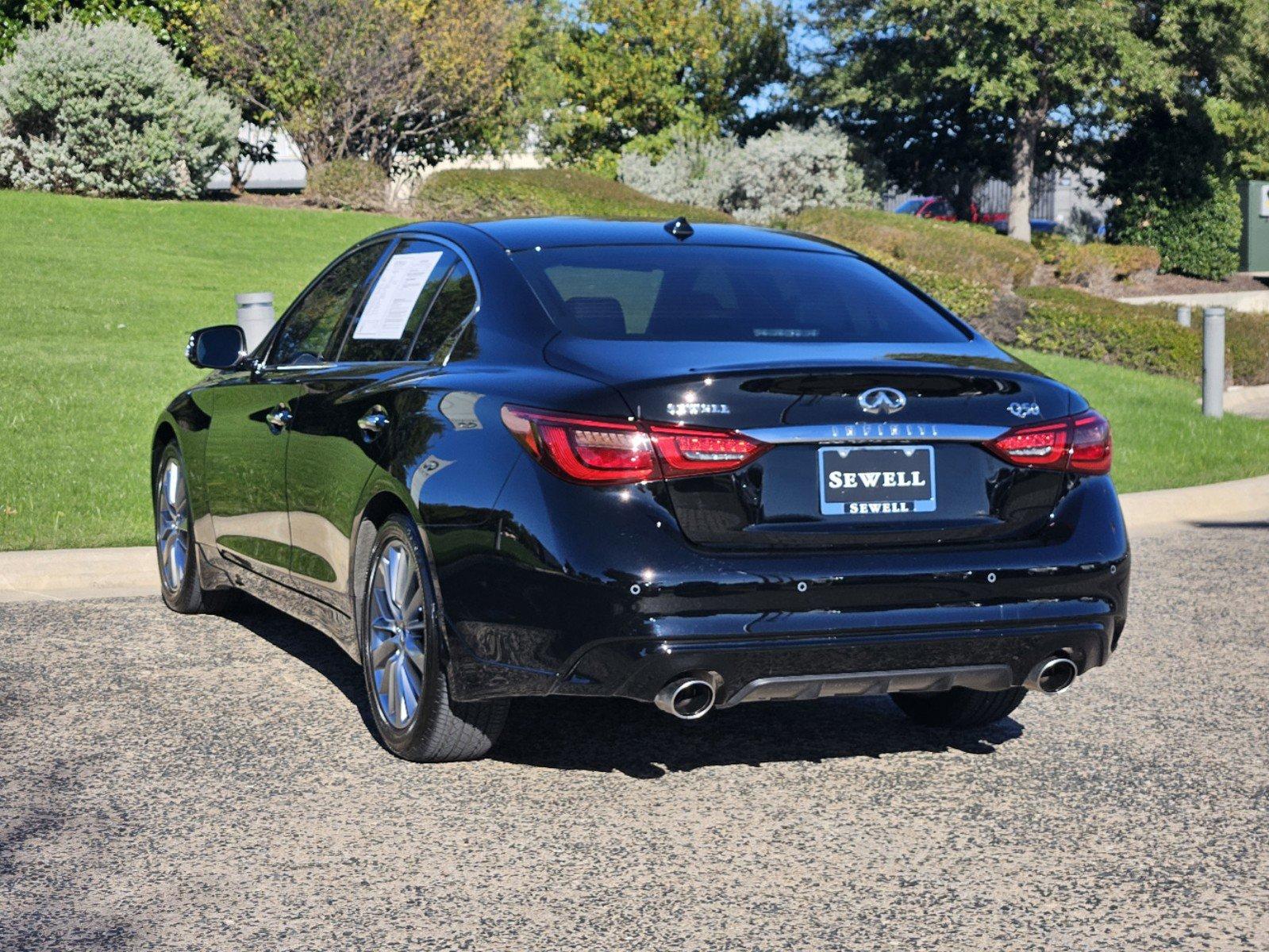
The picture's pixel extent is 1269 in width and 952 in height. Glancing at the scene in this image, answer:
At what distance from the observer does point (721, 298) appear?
523 cm

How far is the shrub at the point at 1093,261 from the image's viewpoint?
111 ft

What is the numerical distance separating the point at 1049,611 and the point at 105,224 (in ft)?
67.0

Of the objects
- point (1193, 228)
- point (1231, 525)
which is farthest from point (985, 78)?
point (1231, 525)

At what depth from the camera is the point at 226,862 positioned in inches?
171

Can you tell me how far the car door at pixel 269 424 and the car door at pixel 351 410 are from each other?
129mm

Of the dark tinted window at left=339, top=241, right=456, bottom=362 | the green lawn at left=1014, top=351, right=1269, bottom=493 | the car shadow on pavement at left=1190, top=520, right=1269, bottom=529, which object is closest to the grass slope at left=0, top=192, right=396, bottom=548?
the dark tinted window at left=339, top=241, right=456, bottom=362

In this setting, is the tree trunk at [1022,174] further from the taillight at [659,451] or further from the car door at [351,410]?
the taillight at [659,451]

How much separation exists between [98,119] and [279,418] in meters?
21.6

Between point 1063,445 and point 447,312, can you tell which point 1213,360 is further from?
point 447,312

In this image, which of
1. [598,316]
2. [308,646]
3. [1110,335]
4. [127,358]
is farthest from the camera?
[1110,335]

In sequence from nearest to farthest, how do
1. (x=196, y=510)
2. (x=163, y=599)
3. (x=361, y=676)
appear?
(x=361, y=676) → (x=196, y=510) → (x=163, y=599)

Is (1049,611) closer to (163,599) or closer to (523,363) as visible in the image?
(523,363)

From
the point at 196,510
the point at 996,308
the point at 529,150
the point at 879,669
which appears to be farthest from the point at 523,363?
the point at 529,150

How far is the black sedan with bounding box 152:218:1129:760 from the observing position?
4418 millimetres
